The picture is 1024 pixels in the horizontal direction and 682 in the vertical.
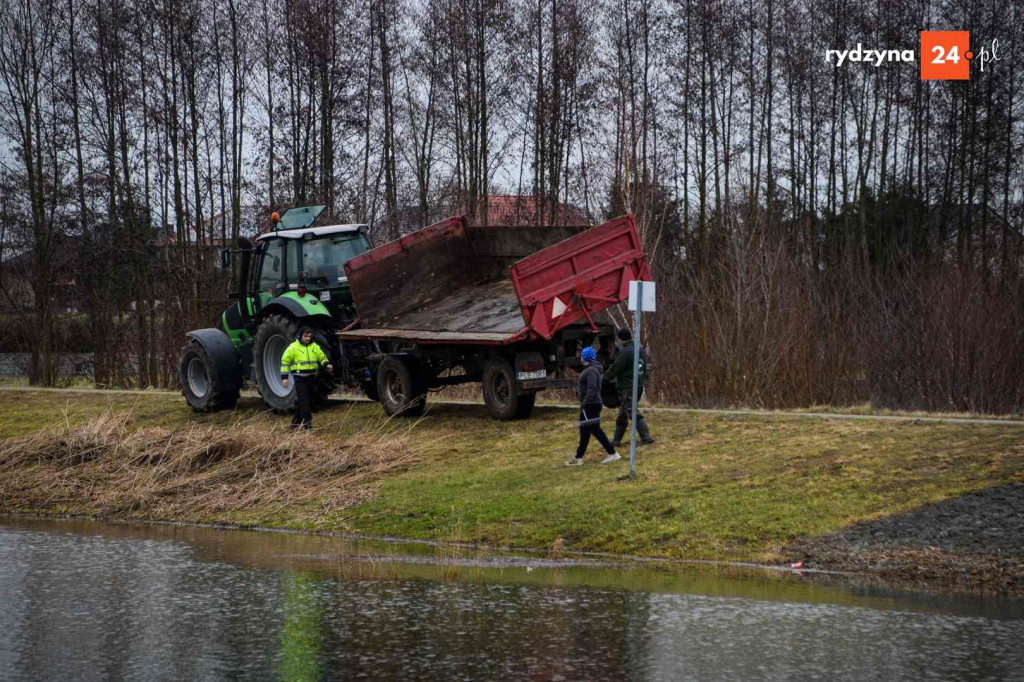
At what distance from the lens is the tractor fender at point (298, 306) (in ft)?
67.8

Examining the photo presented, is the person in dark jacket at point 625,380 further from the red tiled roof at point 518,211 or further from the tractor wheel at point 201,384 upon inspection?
the red tiled roof at point 518,211

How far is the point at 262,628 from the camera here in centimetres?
830

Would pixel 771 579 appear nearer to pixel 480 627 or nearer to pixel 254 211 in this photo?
pixel 480 627

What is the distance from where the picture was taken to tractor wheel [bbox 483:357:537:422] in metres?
18.2

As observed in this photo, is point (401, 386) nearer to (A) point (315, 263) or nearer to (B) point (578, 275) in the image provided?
(A) point (315, 263)

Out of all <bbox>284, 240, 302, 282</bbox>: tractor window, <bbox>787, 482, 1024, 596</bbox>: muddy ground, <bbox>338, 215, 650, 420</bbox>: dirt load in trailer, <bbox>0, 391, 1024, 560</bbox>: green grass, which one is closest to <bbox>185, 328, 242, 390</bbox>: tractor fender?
<bbox>284, 240, 302, 282</bbox>: tractor window

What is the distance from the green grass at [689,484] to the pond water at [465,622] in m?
1.09

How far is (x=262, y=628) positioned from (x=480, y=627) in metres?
1.47

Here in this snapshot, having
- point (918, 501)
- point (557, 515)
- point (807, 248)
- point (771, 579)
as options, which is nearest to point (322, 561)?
point (557, 515)

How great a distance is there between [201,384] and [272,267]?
130 inches

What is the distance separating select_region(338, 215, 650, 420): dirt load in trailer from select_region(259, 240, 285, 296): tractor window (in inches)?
75.2

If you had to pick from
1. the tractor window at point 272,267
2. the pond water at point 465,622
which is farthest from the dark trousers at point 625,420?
the tractor window at point 272,267

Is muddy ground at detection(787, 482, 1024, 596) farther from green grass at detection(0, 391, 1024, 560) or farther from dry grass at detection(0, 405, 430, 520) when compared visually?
dry grass at detection(0, 405, 430, 520)

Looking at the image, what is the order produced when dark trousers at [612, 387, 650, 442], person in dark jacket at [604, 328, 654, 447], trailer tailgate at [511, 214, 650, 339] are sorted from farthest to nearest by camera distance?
trailer tailgate at [511, 214, 650, 339] → dark trousers at [612, 387, 650, 442] → person in dark jacket at [604, 328, 654, 447]
